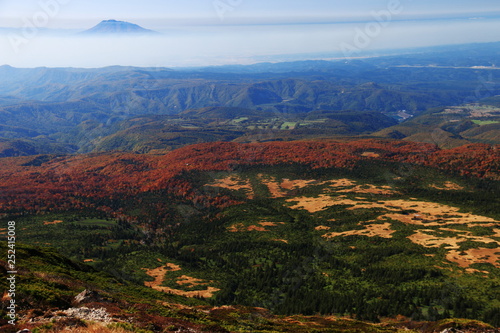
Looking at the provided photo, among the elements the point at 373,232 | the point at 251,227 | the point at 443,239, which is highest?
the point at 443,239

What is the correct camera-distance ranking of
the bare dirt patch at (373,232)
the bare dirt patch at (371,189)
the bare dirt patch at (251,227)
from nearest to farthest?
the bare dirt patch at (373,232)
the bare dirt patch at (251,227)
the bare dirt patch at (371,189)

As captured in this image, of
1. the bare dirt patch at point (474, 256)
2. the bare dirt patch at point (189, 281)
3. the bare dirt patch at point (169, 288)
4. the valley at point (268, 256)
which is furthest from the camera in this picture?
the bare dirt patch at point (189, 281)

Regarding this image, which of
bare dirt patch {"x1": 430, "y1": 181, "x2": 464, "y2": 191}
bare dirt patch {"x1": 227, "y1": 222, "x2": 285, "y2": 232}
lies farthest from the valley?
bare dirt patch {"x1": 430, "y1": 181, "x2": 464, "y2": 191}

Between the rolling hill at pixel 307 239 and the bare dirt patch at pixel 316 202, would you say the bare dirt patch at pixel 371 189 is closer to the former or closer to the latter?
the rolling hill at pixel 307 239

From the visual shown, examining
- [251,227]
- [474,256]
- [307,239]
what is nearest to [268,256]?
[307,239]

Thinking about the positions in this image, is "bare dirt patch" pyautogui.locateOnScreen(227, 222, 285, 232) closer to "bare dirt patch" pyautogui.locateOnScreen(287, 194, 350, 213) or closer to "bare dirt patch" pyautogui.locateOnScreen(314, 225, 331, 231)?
"bare dirt patch" pyautogui.locateOnScreen(314, 225, 331, 231)

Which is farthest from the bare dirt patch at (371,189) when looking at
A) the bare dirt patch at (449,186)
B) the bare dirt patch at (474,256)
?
the bare dirt patch at (474,256)

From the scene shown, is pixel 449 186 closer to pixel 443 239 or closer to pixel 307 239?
pixel 443 239

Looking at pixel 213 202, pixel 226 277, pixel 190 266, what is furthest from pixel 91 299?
pixel 213 202
